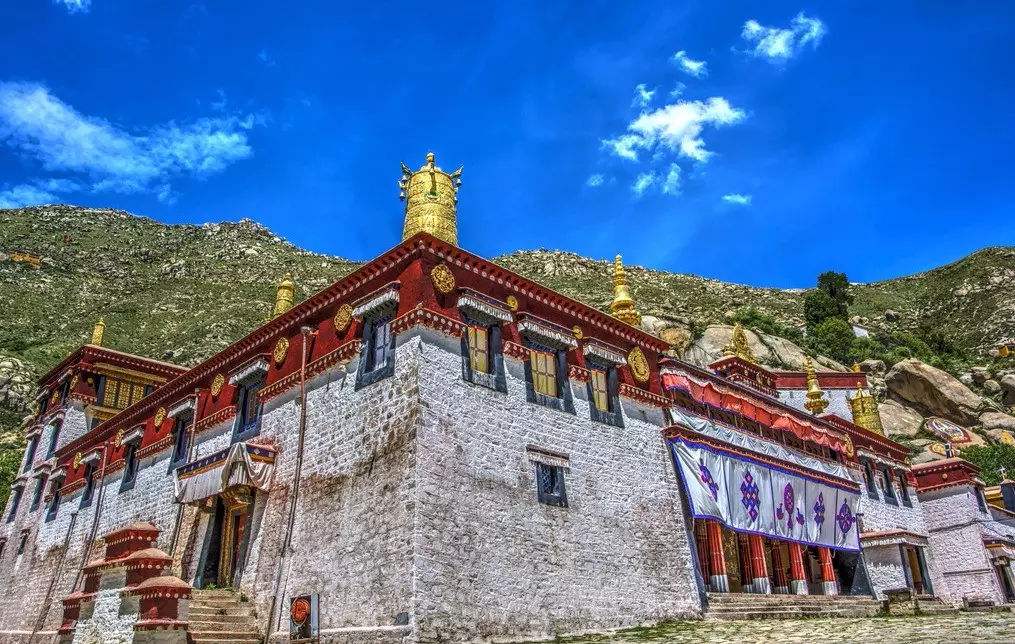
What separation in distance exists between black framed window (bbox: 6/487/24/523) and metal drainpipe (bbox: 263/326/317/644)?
20361 mm

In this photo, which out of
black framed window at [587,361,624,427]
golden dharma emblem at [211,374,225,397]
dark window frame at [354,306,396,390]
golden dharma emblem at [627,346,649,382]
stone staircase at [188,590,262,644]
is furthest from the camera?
golden dharma emblem at [211,374,225,397]

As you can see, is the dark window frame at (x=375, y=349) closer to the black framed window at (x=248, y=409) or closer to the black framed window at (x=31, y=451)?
the black framed window at (x=248, y=409)

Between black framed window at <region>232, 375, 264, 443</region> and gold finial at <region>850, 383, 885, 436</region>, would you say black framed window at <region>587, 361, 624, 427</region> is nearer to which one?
black framed window at <region>232, 375, 264, 443</region>

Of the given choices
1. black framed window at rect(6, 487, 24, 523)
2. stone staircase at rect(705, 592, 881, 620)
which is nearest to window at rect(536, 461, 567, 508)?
stone staircase at rect(705, 592, 881, 620)

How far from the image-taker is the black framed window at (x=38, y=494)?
28219 mm

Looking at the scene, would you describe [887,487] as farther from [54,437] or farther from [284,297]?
[54,437]

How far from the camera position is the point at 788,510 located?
2200 cm

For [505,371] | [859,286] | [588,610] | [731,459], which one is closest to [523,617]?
[588,610]

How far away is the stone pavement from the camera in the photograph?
10406mm

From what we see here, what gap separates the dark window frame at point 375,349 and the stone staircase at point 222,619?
17.4ft

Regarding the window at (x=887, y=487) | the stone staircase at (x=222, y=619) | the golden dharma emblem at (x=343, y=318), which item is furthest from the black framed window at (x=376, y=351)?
the window at (x=887, y=487)

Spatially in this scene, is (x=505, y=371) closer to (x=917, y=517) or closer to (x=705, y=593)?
(x=705, y=593)

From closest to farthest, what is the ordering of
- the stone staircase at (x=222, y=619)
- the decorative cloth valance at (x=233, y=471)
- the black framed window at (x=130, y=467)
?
the stone staircase at (x=222, y=619), the decorative cloth valance at (x=233, y=471), the black framed window at (x=130, y=467)

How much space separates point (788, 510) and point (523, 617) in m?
12.1
